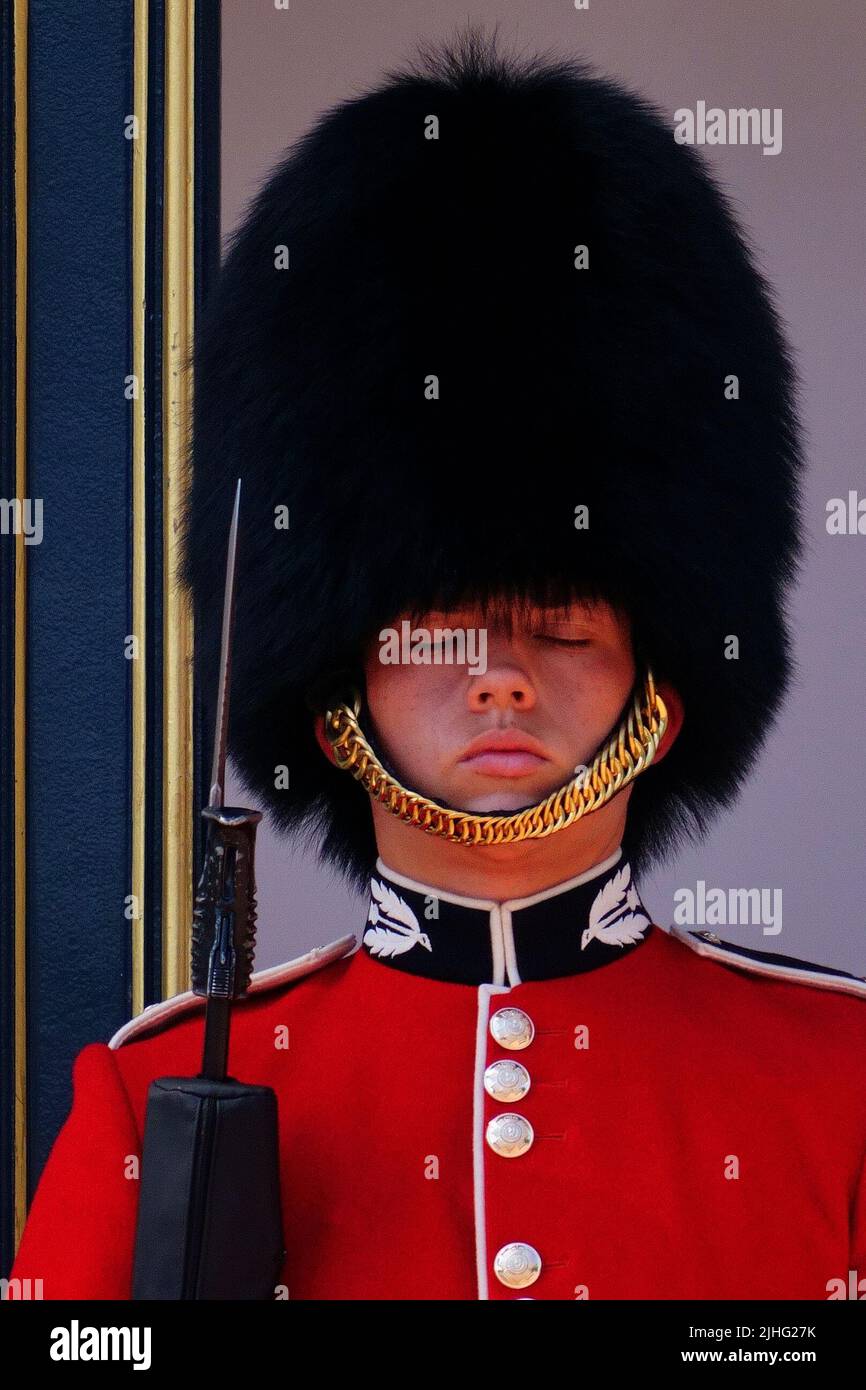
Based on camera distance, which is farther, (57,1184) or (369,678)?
(369,678)

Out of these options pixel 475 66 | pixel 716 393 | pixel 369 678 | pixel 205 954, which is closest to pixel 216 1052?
pixel 205 954

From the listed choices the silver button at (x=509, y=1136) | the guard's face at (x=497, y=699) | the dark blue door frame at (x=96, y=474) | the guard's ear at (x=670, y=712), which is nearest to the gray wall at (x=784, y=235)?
the dark blue door frame at (x=96, y=474)

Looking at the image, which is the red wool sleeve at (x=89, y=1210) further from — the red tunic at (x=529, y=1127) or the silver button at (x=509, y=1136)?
the silver button at (x=509, y=1136)

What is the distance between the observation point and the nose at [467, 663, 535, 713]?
177 cm

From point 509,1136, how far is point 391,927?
25 cm

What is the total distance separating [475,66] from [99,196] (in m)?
0.52

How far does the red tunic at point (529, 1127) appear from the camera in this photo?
67.2 inches

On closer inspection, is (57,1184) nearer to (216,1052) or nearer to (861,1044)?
(216,1052)

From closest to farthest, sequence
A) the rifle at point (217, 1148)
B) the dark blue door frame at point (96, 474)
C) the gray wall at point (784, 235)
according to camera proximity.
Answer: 1. the rifle at point (217, 1148)
2. the dark blue door frame at point (96, 474)
3. the gray wall at point (784, 235)

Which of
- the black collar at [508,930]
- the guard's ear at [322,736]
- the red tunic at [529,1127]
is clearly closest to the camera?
the red tunic at [529,1127]

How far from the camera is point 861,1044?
6.08 feet

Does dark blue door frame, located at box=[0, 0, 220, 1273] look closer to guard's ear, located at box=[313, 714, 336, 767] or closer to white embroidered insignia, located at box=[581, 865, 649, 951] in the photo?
guard's ear, located at box=[313, 714, 336, 767]

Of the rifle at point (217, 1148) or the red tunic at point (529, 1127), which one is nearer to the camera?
the rifle at point (217, 1148)

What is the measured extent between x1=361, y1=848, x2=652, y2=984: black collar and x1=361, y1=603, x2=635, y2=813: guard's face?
10 cm
